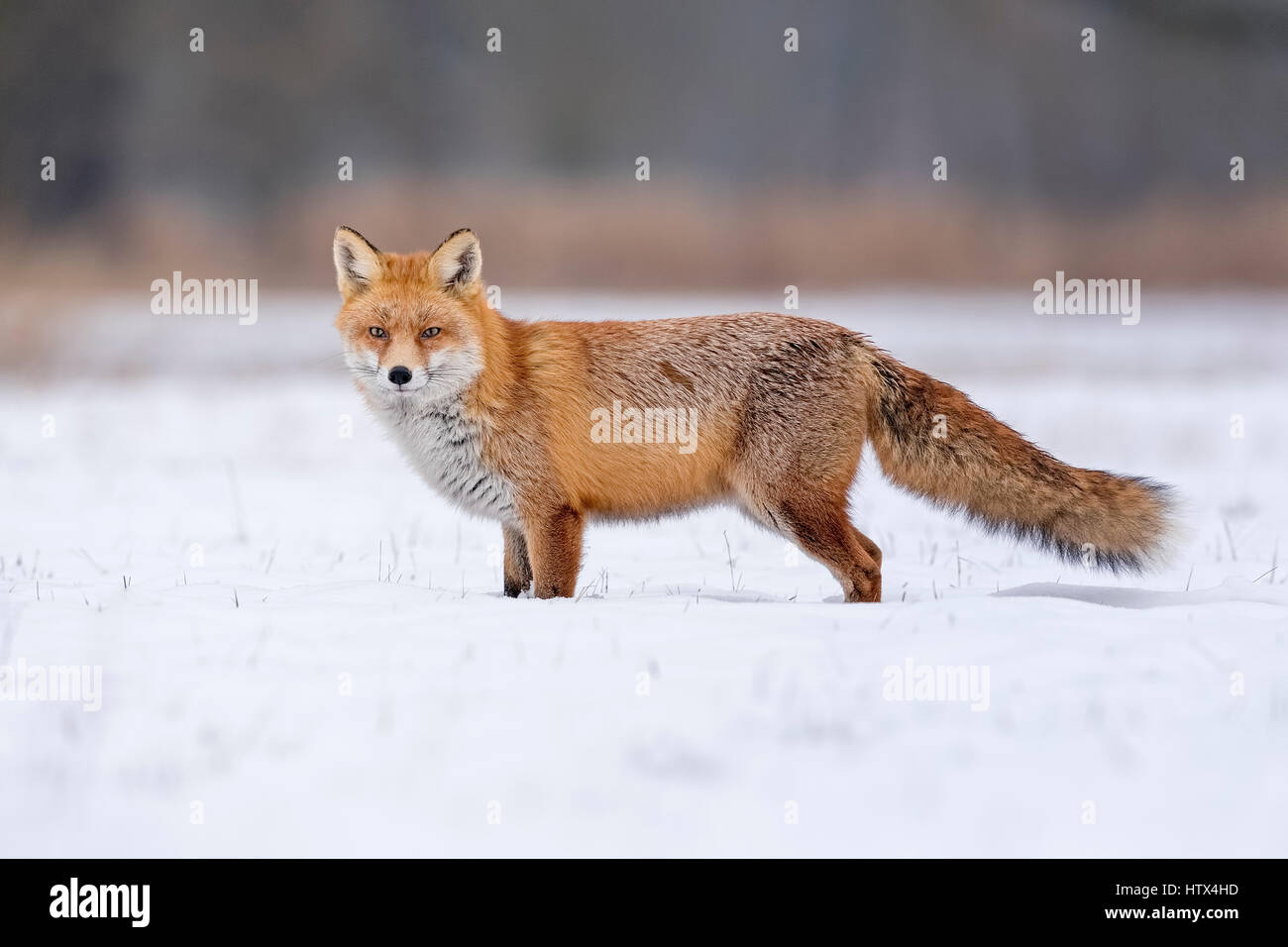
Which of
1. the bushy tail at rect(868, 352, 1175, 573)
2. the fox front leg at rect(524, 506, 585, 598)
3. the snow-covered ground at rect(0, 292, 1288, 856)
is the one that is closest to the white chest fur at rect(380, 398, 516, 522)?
the fox front leg at rect(524, 506, 585, 598)

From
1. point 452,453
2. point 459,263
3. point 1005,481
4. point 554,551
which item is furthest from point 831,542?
point 459,263

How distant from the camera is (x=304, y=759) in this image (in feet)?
11.4

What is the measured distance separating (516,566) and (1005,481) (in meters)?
2.22

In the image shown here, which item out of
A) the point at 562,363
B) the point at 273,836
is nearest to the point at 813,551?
the point at 562,363

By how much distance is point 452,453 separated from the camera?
5434mm

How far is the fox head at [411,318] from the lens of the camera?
17.0ft

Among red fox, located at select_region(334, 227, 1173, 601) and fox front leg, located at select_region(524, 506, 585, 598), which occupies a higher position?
red fox, located at select_region(334, 227, 1173, 601)

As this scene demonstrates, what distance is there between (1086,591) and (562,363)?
2.58 metres

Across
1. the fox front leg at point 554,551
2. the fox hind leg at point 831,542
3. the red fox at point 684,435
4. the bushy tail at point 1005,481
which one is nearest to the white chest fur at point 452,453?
the red fox at point 684,435

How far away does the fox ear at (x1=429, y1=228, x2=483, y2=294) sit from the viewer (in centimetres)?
531

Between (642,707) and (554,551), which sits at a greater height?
(554,551)

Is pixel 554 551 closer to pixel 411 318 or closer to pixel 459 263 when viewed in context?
pixel 411 318

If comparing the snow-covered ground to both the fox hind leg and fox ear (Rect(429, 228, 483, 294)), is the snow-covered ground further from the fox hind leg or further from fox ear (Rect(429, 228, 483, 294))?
fox ear (Rect(429, 228, 483, 294))

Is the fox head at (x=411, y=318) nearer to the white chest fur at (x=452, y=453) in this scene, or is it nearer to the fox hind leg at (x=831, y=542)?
the white chest fur at (x=452, y=453)
